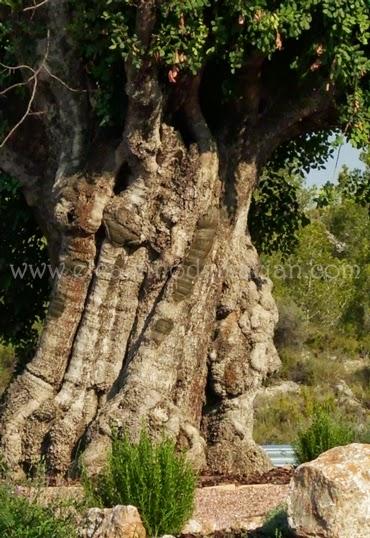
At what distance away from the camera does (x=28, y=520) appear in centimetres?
919

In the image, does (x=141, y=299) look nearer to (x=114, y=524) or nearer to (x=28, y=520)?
(x=114, y=524)

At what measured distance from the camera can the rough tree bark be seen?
12672 millimetres

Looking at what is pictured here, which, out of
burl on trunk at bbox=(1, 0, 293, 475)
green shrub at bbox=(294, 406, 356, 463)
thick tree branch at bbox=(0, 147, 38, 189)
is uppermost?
thick tree branch at bbox=(0, 147, 38, 189)

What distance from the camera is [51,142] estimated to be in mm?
13680

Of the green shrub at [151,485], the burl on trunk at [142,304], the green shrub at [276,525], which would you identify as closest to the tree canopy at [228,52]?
the burl on trunk at [142,304]

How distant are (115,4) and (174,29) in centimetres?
68

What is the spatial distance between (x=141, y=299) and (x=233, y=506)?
306 centimetres

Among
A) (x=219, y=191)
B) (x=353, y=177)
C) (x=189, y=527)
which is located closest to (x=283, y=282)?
(x=353, y=177)

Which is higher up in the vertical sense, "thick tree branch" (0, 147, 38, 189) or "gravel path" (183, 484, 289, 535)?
"thick tree branch" (0, 147, 38, 189)

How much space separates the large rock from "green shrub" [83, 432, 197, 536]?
137 cm

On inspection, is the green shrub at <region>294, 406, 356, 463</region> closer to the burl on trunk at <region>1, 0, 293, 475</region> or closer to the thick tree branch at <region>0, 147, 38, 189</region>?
the burl on trunk at <region>1, 0, 293, 475</region>

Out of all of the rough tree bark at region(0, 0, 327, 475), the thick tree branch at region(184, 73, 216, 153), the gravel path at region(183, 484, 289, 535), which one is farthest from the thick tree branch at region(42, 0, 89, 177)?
the gravel path at region(183, 484, 289, 535)

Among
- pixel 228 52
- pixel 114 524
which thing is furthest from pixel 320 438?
pixel 228 52

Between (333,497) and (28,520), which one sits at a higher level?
(333,497)
